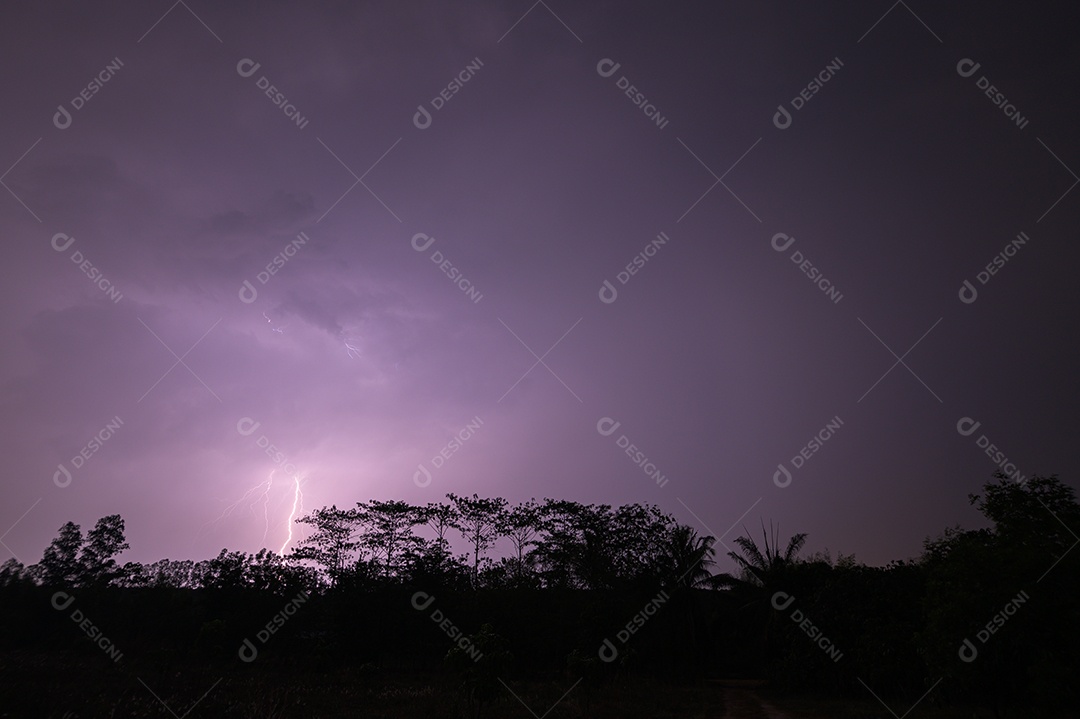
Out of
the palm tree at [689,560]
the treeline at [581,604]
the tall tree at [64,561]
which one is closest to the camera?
the treeline at [581,604]

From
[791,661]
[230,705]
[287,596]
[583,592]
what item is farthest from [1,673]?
[791,661]

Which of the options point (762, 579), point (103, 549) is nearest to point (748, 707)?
point (762, 579)

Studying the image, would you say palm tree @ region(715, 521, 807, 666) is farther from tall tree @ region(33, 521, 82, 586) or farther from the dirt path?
tall tree @ region(33, 521, 82, 586)

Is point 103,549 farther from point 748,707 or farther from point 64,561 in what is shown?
point 748,707

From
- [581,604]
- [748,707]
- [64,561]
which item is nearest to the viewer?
[748,707]

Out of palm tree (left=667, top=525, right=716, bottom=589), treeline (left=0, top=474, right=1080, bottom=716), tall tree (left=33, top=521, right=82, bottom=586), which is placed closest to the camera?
treeline (left=0, top=474, right=1080, bottom=716)

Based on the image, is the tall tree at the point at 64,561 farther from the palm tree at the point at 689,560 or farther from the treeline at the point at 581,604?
the palm tree at the point at 689,560

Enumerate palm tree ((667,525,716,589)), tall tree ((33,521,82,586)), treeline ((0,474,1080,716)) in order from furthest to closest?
tall tree ((33,521,82,586)) → palm tree ((667,525,716,589)) → treeline ((0,474,1080,716))

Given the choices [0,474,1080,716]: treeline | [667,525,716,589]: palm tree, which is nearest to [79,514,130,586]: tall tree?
[0,474,1080,716]: treeline

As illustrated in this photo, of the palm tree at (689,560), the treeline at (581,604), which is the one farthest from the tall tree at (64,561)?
the palm tree at (689,560)

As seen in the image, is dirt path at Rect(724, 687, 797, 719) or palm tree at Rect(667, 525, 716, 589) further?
palm tree at Rect(667, 525, 716, 589)

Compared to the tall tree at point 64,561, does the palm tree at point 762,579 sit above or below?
below

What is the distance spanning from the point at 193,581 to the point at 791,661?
47.3 m

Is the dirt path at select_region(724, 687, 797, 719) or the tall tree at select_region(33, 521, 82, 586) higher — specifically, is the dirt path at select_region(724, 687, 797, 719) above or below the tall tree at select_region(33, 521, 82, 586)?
below
